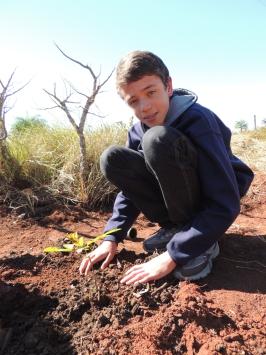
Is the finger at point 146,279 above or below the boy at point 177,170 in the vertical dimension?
below

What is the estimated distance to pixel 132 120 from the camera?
4375 mm

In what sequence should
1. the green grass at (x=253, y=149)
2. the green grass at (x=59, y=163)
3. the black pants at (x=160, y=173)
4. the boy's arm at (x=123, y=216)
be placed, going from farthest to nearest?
the green grass at (x=253, y=149) < the green grass at (x=59, y=163) < the boy's arm at (x=123, y=216) < the black pants at (x=160, y=173)

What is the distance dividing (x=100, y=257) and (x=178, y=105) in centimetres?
84

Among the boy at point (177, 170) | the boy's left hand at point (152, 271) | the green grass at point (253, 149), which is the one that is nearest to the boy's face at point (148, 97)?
the boy at point (177, 170)

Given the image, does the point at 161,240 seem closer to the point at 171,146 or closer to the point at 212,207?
the point at 212,207

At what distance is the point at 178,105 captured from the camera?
1839mm

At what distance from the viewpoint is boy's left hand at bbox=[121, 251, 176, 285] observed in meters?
1.62

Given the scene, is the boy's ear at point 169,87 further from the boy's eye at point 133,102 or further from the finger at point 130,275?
the finger at point 130,275

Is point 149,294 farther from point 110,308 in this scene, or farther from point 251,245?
point 251,245

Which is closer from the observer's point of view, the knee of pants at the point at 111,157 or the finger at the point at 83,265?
the finger at the point at 83,265

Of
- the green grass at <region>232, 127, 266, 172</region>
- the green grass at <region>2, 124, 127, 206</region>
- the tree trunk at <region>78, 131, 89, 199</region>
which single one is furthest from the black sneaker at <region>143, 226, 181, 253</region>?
the green grass at <region>232, 127, 266, 172</region>

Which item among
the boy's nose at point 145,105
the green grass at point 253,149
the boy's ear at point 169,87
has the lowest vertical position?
the green grass at point 253,149

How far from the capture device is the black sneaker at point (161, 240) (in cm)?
198

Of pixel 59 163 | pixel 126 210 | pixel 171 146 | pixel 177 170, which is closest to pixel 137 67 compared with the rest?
pixel 171 146
